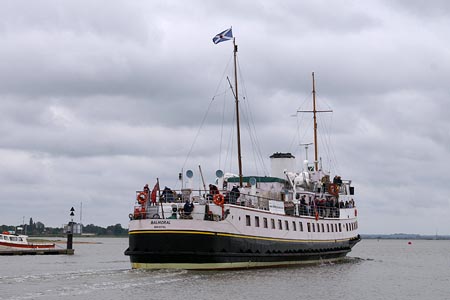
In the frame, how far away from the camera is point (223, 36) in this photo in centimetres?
4603

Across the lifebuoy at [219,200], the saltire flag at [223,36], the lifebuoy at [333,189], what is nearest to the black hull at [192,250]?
the lifebuoy at [219,200]

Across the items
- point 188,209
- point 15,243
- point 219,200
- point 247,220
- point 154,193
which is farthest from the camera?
point 15,243

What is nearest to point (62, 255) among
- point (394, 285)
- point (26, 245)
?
point (26, 245)

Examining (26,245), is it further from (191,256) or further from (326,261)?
(191,256)

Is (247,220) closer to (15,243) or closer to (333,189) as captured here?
(333,189)

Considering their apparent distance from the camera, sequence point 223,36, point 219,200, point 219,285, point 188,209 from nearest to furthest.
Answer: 1. point 219,285
2. point 219,200
3. point 188,209
4. point 223,36

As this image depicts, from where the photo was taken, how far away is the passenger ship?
38406mm

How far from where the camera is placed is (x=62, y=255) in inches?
3036

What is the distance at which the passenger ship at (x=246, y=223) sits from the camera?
3841 centimetres

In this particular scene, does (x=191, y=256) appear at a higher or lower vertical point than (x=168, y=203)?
lower

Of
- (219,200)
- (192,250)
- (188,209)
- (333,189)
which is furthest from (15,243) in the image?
(192,250)

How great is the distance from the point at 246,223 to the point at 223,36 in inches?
519

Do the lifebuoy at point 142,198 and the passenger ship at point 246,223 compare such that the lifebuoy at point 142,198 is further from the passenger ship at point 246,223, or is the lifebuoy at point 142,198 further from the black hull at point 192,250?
the black hull at point 192,250

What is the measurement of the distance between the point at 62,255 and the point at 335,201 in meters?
35.3
